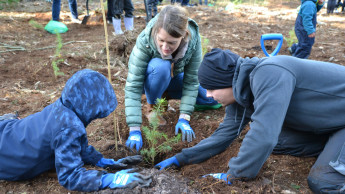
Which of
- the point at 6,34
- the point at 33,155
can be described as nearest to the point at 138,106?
the point at 33,155

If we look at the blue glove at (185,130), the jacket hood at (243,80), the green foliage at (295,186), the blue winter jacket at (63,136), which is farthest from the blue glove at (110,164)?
the green foliage at (295,186)

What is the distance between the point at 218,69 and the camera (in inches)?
70.1

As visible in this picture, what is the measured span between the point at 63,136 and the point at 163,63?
4.29 ft

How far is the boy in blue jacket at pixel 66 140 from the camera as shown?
167 cm

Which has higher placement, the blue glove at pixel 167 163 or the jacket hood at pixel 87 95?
the jacket hood at pixel 87 95

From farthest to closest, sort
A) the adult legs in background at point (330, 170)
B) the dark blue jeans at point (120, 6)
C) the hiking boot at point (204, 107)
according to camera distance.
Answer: the dark blue jeans at point (120, 6)
the hiking boot at point (204, 107)
the adult legs in background at point (330, 170)

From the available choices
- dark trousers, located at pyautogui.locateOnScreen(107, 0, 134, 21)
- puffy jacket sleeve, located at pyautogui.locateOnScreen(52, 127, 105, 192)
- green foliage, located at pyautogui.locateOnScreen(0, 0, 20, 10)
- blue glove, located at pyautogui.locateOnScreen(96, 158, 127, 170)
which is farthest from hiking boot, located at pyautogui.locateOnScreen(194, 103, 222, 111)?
green foliage, located at pyautogui.locateOnScreen(0, 0, 20, 10)

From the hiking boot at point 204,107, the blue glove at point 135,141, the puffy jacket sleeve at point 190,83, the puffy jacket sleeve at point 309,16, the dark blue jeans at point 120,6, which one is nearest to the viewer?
the blue glove at point 135,141

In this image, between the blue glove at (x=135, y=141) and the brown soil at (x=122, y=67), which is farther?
the blue glove at (x=135, y=141)

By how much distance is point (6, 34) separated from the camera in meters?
6.23

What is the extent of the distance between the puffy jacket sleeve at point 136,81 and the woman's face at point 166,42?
222 millimetres

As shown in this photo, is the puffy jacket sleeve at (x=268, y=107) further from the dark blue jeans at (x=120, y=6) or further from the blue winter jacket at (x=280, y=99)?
the dark blue jeans at (x=120, y=6)

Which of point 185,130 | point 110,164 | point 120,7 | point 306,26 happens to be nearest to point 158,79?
point 185,130

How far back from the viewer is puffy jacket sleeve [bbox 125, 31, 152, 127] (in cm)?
259
